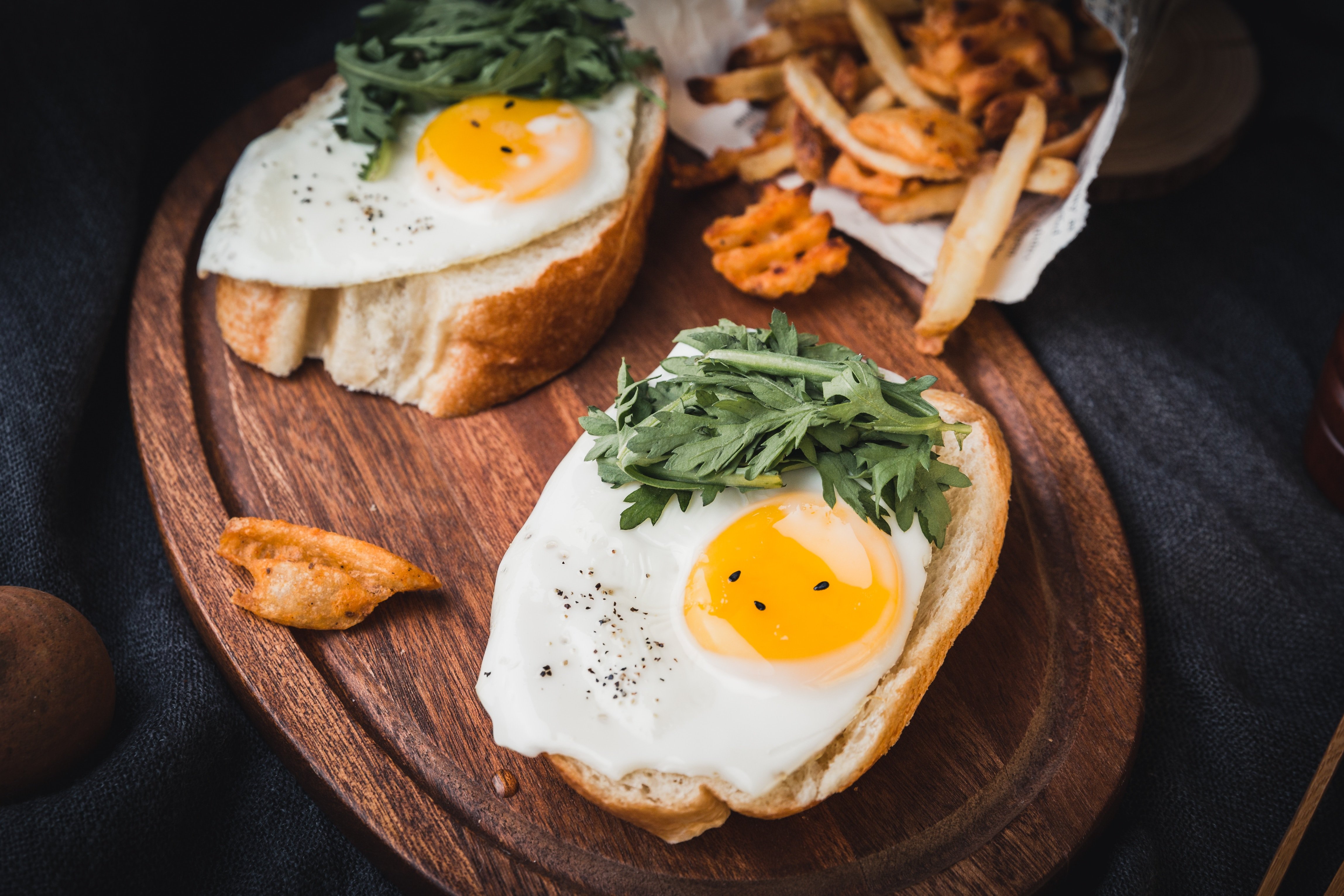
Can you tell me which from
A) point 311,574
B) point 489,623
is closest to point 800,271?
point 489,623

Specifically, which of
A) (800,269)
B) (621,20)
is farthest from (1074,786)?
(621,20)

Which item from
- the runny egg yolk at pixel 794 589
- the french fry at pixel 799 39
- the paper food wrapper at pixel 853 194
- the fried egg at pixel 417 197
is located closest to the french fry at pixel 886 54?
the french fry at pixel 799 39

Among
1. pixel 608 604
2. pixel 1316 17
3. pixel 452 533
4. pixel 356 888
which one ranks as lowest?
pixel 356 888

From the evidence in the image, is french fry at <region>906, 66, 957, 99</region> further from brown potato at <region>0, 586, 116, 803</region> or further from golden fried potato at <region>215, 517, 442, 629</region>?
brown potato at <region>0, 586, 116, 803</region>

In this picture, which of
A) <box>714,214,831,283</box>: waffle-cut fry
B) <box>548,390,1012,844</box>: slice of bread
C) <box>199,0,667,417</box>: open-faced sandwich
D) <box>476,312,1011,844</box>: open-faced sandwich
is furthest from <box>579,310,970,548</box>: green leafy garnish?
<box>714,214,831,283</box>: waffle-cut fry

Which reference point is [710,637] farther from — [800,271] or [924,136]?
[924,136]

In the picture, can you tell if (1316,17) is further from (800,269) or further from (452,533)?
(452,533)

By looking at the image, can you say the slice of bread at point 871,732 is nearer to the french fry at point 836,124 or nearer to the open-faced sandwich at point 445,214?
the french fry at point 836,124
